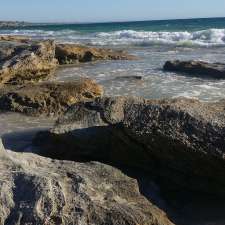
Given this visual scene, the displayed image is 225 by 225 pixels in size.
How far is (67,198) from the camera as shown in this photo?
336 cm

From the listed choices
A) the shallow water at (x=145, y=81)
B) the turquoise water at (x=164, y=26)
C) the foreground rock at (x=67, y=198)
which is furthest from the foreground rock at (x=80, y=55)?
the turquoise water at (x=164, y=26)

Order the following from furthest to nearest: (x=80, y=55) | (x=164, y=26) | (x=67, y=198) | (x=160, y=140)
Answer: (x=164, y=26)
(x=80, y=55)
(x=160, y=140)
(x=67, y=198)

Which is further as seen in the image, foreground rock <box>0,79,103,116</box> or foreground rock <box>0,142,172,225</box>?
foreground rock <box>0,79,103,116</box>

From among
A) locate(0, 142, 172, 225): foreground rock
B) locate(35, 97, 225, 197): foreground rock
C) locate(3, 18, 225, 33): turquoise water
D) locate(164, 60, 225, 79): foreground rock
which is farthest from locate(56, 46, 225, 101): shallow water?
locate(3, 18, 225, 33): turquoise water

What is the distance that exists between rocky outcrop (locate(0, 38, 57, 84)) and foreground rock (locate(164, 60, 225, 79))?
2862 mm

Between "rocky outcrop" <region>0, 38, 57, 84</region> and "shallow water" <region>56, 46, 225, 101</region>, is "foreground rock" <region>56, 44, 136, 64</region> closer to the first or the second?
"shallow water" <region>56, 46, 225, 101</region>

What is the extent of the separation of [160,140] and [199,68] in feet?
25.7

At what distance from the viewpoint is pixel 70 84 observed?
26.5 ft

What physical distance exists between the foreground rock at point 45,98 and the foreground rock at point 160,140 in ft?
8.37

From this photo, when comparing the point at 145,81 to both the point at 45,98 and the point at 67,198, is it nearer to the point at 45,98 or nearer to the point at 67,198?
the point at 45,98

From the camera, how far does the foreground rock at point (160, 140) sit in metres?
4.06

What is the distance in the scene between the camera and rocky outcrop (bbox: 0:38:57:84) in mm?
10008

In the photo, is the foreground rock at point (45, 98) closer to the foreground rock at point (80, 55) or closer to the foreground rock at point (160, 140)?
the foreground rock at point (160, 140)

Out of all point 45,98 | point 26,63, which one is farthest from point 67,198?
point 26,63
